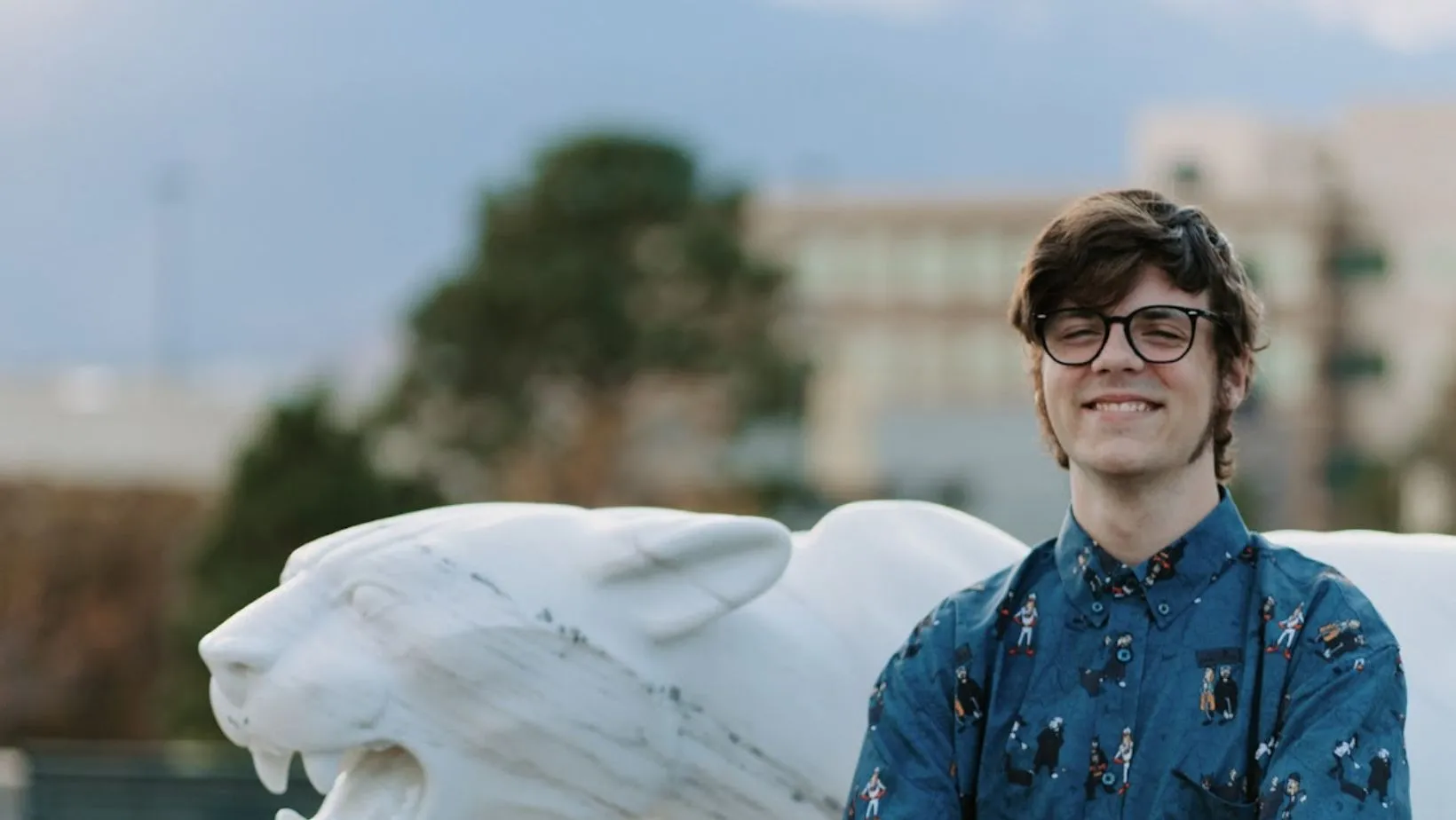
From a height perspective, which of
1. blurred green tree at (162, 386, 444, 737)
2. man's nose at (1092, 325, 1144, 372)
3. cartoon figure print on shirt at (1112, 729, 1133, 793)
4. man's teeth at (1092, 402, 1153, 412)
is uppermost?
man's nose at (1092, 325, 1144, 372)

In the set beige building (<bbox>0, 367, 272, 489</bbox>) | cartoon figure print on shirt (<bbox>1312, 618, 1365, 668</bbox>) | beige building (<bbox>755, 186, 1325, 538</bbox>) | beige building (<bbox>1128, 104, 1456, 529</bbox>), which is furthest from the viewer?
beige building (<bbox>1128, 104, 1456, 529</bbox>)

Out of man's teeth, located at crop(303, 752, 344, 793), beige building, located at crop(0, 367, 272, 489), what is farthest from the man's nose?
beige building, located at crop(0, 367, 272, 489)

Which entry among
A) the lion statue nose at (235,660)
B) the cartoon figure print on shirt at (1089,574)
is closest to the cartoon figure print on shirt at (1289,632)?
the cartoon figure print on shirt at (1089,574)

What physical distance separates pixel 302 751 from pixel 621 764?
469 mm

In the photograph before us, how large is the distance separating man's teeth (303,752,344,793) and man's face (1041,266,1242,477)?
4.22 ft

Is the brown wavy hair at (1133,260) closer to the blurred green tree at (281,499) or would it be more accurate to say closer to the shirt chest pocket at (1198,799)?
the shirt chest pocket at (1198,799)

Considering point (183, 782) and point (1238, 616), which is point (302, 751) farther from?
point (183, 782)

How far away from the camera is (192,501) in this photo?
3083cm

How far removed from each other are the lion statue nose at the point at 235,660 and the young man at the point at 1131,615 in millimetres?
1050

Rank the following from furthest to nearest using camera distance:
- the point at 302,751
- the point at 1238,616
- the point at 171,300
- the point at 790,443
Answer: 1. the point at 171,300
2. the point at 790,443
3. the point at 302,751
4. the point at 1238,616

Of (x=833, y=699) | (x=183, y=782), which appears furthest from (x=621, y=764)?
(x=183, y=782)

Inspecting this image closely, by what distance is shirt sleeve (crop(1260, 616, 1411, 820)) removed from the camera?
2535 millimetres

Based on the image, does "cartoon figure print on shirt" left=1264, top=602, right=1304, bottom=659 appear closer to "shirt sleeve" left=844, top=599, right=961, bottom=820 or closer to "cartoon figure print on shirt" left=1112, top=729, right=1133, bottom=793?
"cartoon figure print on shirt" left=1112, top=729, right=1133, bottom=793

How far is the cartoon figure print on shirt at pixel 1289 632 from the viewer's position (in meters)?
2.68
